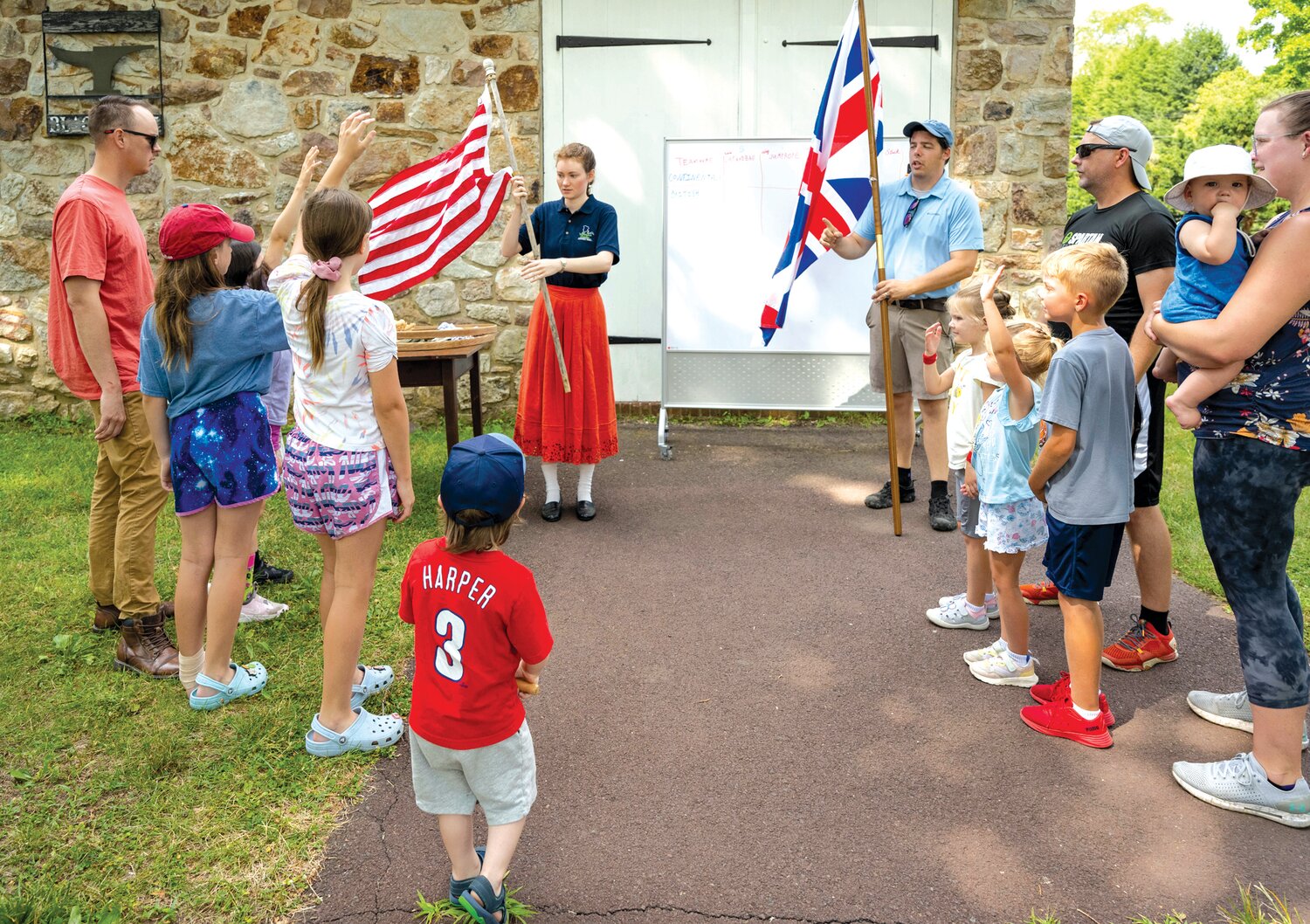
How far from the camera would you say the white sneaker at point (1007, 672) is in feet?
12.1

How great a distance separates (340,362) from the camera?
3002 mm

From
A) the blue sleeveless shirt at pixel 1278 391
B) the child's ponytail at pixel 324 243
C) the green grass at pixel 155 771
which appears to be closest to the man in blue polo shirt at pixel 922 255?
the blue sleeveless shirt at pixel 1278 391

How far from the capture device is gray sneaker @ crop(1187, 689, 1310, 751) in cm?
341

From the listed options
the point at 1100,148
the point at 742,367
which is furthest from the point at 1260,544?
the point at 742,367

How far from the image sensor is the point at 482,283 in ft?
25.7

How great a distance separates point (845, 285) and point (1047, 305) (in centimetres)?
416

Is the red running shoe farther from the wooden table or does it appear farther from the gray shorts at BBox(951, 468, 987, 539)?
the wooden table

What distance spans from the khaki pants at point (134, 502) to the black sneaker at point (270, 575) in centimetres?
81

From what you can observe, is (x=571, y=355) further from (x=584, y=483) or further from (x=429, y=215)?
(x=429, y=215)

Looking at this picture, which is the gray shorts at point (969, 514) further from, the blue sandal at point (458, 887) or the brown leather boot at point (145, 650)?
the brown leather boot at point (145, 650)

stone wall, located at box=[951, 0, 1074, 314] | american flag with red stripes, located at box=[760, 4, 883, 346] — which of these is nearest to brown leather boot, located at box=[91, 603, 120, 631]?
american flag with red stripes, located at box=[760, 4, 883, 346]

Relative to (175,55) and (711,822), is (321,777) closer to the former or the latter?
(711,822)

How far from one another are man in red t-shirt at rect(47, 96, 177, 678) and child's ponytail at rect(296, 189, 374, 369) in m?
1.26

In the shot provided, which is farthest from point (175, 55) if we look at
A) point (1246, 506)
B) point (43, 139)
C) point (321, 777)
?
point (1246, 506)
